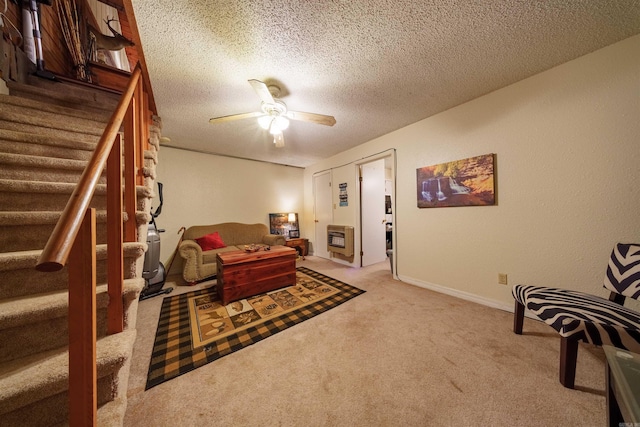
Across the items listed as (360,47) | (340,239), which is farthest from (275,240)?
(360,47)

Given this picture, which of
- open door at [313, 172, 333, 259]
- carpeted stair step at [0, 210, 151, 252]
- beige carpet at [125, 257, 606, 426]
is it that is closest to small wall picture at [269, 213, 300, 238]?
open door at [313, 172, 333, 259]

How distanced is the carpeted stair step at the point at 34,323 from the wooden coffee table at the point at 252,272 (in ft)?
4.86

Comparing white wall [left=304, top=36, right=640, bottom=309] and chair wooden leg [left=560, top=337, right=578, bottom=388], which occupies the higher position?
white wall [left=304, top=36, right=640, bottom=309]

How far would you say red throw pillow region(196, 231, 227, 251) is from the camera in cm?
345

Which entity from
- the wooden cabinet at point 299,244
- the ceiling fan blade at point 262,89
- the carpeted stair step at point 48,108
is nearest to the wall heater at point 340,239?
the wooden cabinet at point 299,244

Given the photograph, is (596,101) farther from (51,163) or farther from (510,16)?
(51,163)

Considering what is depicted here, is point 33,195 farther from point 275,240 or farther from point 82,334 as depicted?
point 275,240

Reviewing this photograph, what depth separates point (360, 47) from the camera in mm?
1579

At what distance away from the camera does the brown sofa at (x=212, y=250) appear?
302cm

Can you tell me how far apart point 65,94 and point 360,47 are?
3223 millimetres

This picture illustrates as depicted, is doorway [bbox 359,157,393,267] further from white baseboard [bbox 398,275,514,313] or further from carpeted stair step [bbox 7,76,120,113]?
carpeted stair step [bbox 7,76,120,113]

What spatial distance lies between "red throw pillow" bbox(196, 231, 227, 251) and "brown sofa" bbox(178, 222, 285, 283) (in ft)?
0.34

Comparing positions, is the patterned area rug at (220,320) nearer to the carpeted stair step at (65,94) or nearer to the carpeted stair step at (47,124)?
the carpeted stair step at (47,124)

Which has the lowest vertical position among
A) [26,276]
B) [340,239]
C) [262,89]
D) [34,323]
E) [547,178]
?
[340,239]
